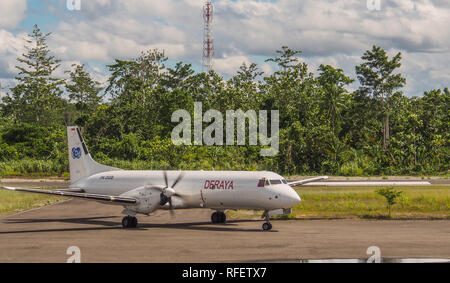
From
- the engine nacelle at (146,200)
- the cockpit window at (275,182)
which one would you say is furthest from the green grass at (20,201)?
the cockpit window at (275,182)

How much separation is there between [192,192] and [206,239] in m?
5.52

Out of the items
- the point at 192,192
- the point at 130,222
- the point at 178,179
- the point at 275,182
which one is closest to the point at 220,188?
the point at 192,192

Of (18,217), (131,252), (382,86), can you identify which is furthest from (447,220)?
(382,86)

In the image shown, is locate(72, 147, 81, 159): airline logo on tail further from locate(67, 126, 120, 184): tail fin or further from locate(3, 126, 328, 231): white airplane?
locate(3, 126, 328, 231): white airplane

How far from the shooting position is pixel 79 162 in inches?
1502

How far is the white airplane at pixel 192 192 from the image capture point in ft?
102

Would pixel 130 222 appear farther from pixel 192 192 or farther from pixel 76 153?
pixel 76 153

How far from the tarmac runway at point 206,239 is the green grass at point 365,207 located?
8.05 feet

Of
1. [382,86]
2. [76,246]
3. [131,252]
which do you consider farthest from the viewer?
[382,86]

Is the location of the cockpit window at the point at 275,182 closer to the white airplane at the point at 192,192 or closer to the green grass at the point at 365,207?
the white airplane at the point at 192,192

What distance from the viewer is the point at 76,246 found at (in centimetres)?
2580

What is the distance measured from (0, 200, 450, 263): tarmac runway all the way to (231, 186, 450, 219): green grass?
96.6 inches

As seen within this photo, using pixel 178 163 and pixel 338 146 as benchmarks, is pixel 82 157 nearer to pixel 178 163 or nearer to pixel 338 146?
pixel 178 163

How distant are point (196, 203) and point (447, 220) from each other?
1632 cm
